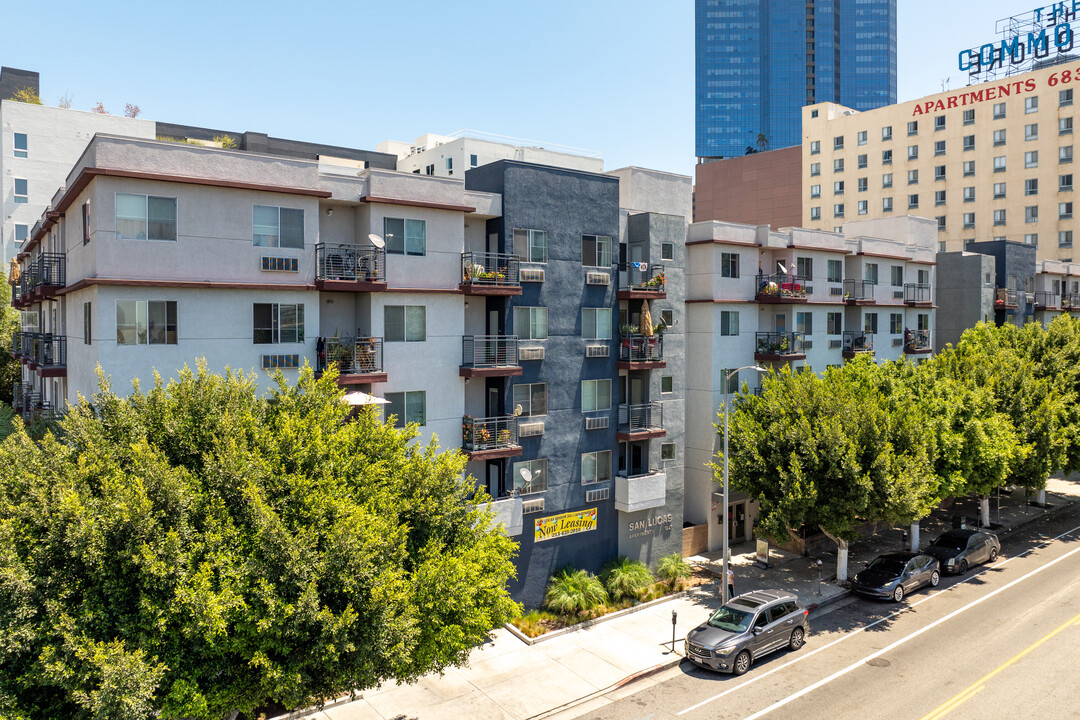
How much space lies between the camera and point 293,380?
2456 centimetres

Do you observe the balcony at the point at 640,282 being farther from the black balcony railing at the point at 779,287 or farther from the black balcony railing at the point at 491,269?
the black balcony railing at the point at 779,287

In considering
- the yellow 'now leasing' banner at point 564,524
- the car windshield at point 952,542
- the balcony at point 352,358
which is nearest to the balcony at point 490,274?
the balcony at point 352,358

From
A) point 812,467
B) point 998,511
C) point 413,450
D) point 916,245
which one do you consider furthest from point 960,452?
point 413,450

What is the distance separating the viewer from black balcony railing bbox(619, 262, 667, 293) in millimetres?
32719

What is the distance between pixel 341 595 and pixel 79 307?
16210 mm

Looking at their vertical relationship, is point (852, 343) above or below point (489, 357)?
above

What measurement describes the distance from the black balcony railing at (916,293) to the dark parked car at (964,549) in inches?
743

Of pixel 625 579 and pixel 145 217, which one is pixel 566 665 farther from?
pixel 145 217

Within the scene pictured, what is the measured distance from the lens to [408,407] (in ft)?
88.2

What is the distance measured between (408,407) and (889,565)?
21.8 m

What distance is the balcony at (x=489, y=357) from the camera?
91.6ft

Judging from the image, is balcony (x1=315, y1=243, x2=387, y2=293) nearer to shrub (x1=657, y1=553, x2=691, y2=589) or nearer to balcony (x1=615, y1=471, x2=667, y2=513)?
→ balcony (x1=615, y1=471, x2=667, y2=513)

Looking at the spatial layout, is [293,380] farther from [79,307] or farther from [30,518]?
[30,518]

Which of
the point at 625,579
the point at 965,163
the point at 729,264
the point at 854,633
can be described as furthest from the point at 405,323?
the point at 965,163
